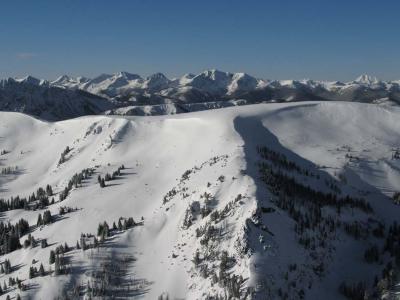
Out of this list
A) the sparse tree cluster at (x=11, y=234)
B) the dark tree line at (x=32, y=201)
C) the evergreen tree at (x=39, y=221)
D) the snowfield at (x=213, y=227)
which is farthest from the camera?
the dark tree line at (x=32, y=201)

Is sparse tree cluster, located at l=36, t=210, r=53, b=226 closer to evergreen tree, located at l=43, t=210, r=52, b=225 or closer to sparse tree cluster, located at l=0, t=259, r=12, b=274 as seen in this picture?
evergreen tree, located at l=43, t=210, r=52, b=225

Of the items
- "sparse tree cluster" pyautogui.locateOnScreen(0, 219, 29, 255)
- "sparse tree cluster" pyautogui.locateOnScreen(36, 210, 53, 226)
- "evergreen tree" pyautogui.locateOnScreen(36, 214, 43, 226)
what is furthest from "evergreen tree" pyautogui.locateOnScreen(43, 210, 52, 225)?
"sparse tree cluster" pyautogui.locateOnScreen(0, 219, 29, 255)

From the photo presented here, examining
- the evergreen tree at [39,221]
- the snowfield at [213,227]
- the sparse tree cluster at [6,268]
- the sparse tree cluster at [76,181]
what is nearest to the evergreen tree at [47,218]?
the evergreen tree at [39,221]

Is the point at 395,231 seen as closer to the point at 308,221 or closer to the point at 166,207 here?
the point at 308,221

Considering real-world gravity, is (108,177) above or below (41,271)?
above

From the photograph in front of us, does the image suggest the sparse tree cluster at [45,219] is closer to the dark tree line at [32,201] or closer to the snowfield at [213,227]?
the snowfield at [213,227]

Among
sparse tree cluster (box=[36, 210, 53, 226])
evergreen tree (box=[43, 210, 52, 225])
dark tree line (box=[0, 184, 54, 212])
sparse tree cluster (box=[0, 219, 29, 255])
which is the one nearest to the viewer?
sparse tree cluster (box=[0, 219, 29, 255])

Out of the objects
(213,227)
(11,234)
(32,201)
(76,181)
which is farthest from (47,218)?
(213,227)

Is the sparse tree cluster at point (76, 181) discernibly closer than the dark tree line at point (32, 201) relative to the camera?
No

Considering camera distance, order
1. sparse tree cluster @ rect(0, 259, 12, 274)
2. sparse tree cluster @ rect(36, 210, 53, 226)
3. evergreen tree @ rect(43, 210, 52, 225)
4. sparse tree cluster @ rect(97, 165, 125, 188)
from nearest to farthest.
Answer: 1. sparse tree cluster @ rect(0, 259, 12, 274)
2. evergreen tree @ rect(43, 210, 52, 225)
3. sparse tree cluster @ rect(36, 210, 53, 226)
4. sparse tree cluster @ rect(97, 165, 125, 188)

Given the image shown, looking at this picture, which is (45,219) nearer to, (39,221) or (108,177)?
(39,221)

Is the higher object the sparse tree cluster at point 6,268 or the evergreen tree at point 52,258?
the evergreen tree at point 52,258

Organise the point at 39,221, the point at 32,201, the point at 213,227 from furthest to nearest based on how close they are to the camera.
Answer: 1. the point at 32,201
2. the point at 39,221
3. the point at 213,227
